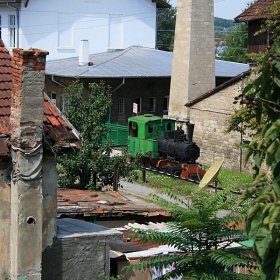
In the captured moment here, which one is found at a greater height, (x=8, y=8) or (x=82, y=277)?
(x=8, y=8)

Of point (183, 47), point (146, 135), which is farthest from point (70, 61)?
point (146, 135)

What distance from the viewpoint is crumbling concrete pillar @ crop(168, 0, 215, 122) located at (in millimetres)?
37969

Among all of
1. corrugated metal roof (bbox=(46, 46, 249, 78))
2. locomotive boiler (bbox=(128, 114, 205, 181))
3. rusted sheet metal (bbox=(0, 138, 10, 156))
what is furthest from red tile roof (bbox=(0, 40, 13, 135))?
corrugated metal roof (bbox=(46, 46, 249, 78))

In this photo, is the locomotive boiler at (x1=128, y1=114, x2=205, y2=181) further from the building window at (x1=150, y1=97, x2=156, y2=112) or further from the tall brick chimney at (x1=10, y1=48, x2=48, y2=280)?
the tall brick chimney at (x1=10, y1=48, x2=48, y2=280)

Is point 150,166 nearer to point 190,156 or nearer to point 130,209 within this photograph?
point 190,156

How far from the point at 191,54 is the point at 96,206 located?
24134 millimetres

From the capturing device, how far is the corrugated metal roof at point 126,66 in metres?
40.5

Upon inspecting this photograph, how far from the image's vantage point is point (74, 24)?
4925 centimetres

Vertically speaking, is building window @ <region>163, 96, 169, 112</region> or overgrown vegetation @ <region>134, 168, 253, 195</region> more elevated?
building window @ <region>163, 96, 169, 112</region>

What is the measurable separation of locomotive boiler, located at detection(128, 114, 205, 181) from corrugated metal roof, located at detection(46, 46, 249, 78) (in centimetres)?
691

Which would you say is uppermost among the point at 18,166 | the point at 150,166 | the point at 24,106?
the point at 24,106

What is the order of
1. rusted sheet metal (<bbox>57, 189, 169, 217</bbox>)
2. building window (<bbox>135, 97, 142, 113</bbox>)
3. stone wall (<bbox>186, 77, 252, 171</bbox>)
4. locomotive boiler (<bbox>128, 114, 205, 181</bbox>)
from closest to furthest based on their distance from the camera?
rusted sheet metal (<bbox>57, 189, 169, 217</bbox>), locomotive boiler (<bbox>128, 114, 205, 181</bbox>), stone wall (<bbox>186, 77, 252, 171</bbox>), building window (<bbox>135, 97, 142, 113</bbox>)

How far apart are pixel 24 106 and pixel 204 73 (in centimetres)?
2944

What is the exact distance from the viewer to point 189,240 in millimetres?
9633
